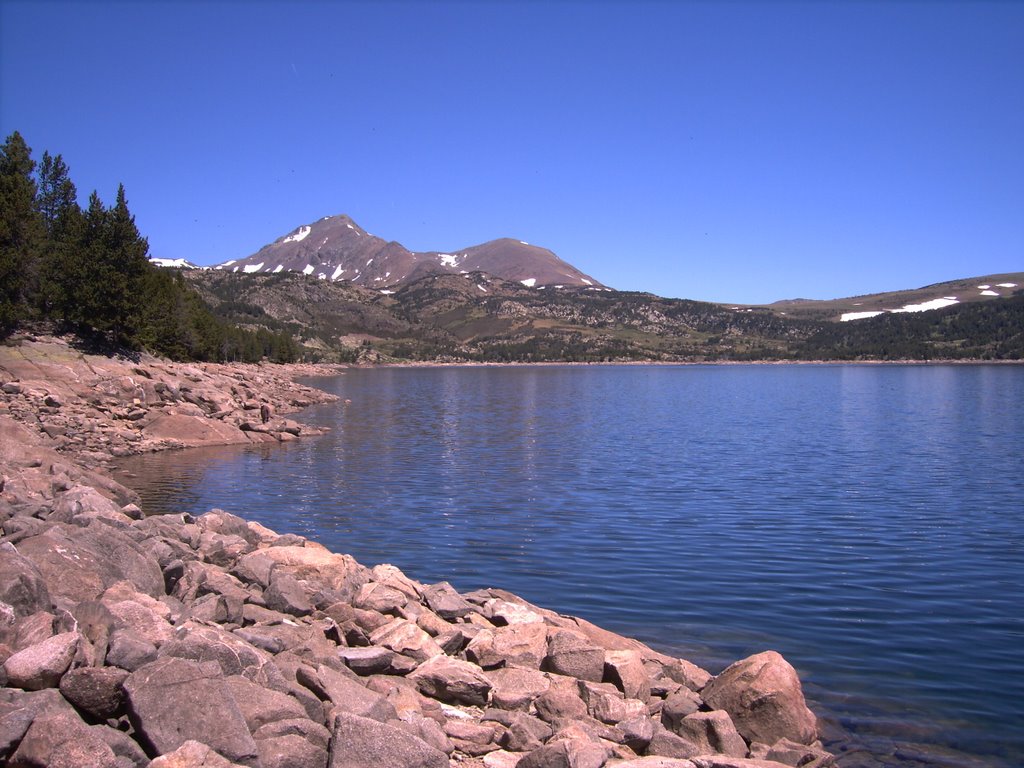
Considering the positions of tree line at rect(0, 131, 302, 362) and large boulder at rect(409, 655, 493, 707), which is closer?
large boulder at rect(409, 655, 493, 707)

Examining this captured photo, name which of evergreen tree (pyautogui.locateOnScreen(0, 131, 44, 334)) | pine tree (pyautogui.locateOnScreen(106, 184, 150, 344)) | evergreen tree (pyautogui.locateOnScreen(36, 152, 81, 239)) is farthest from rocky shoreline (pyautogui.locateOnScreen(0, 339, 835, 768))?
evergreen tree (pyautogui.locateOnScreen(36, 152, 81, 239))

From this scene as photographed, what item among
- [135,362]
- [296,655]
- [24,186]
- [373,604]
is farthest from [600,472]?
→ [24,186]

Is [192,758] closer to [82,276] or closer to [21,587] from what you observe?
[21,587]

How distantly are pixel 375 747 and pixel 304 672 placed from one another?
1.49 metres

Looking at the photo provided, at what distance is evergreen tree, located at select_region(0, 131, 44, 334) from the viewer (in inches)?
1665

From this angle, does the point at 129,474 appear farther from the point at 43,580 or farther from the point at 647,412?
the point at 647,412

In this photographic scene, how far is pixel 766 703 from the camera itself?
912 centimetres

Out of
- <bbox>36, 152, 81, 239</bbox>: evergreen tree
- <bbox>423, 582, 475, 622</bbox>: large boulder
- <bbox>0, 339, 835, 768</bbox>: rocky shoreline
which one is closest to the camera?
<bbox>0, 339, 835, 768</bbox>: rocky shoreline

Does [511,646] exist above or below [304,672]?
below

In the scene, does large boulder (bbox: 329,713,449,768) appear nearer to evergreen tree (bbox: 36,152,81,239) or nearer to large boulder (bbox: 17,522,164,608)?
large boulder (bbox: 17,522,164,608)

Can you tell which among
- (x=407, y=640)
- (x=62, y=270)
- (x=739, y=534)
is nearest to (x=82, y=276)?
(x=62, y=270)

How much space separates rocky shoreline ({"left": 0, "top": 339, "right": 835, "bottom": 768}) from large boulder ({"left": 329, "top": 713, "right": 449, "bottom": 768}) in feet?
0.05

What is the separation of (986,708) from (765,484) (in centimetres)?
1727

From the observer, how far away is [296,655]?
28.8 ft
